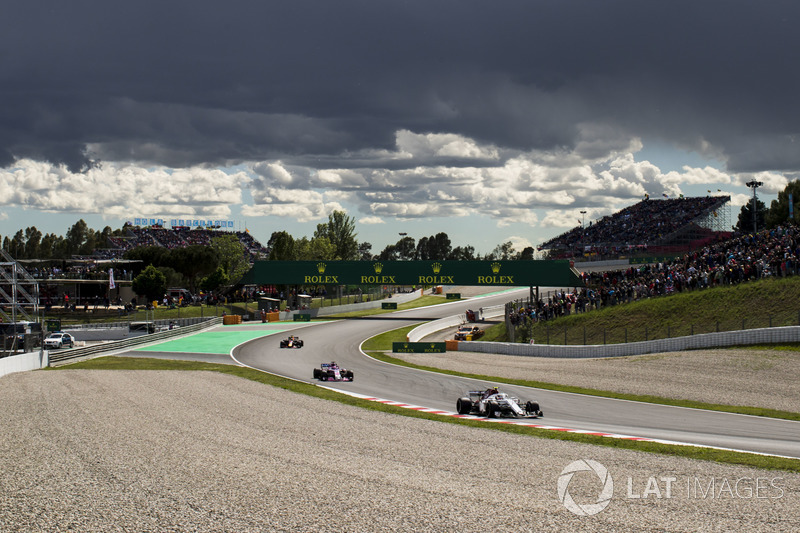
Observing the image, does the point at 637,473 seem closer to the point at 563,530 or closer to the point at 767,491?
the point at 767,491

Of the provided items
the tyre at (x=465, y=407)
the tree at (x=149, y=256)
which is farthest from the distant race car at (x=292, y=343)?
the tree at (x=149, y=256)

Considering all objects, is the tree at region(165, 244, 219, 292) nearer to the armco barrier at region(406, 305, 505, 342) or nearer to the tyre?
the armco barrier at region(406, 305, 505, 342)

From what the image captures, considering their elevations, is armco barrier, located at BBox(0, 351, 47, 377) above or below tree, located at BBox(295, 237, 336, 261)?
below

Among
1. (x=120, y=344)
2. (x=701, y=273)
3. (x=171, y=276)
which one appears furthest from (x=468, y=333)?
(x=171, y=276)

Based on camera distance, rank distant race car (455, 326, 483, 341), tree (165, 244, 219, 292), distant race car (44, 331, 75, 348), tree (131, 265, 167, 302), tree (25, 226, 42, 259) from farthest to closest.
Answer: tree (25, 226, 42, 259)
tree (165, 244, 219, 292)
tree (131, 265, 167, 302)
distant race car (455, 326, 483, 341)
distant race car (44, 331, 75, 348)

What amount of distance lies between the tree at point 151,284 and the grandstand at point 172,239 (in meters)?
52.2

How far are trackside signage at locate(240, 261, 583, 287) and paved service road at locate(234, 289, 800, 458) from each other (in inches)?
949

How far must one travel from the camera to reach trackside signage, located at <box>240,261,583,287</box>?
227ft

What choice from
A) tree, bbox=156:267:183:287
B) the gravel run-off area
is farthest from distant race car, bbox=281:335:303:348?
tree, bbox=156:267:183:287

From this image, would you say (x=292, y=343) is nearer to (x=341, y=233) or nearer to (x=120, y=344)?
(x=120, y=344)

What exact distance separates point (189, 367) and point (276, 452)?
26360mm

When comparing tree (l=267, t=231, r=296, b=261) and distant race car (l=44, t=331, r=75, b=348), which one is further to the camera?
tree (l=267, t=231, r=296, b=261)

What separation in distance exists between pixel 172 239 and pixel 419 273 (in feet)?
282

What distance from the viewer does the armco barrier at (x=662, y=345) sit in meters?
33.7
